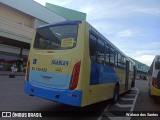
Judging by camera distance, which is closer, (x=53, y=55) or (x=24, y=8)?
(x=53, y=55)

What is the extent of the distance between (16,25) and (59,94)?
3433cm

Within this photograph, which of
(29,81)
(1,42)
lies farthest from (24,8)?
(29,81)

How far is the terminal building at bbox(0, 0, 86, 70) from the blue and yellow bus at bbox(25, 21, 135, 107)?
→ 92.4 feet

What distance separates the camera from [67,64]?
7.93m

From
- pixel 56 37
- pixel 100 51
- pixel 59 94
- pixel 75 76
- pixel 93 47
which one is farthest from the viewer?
pixel 100 51

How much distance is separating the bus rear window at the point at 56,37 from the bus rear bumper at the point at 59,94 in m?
1.40

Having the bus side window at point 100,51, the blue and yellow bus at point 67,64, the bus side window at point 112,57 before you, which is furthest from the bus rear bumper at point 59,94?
the bus side window at point 112,57

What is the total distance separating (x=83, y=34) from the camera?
7.99 meters

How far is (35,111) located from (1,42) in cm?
3246

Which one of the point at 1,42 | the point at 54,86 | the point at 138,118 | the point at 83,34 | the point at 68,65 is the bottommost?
the point at 138,118

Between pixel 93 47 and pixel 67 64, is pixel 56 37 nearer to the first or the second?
pixel 67 64

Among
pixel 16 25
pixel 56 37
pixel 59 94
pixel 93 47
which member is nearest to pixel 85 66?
pixel 93 47

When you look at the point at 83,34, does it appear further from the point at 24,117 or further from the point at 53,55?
the point at 24,117

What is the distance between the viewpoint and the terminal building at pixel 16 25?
38.0 meters
